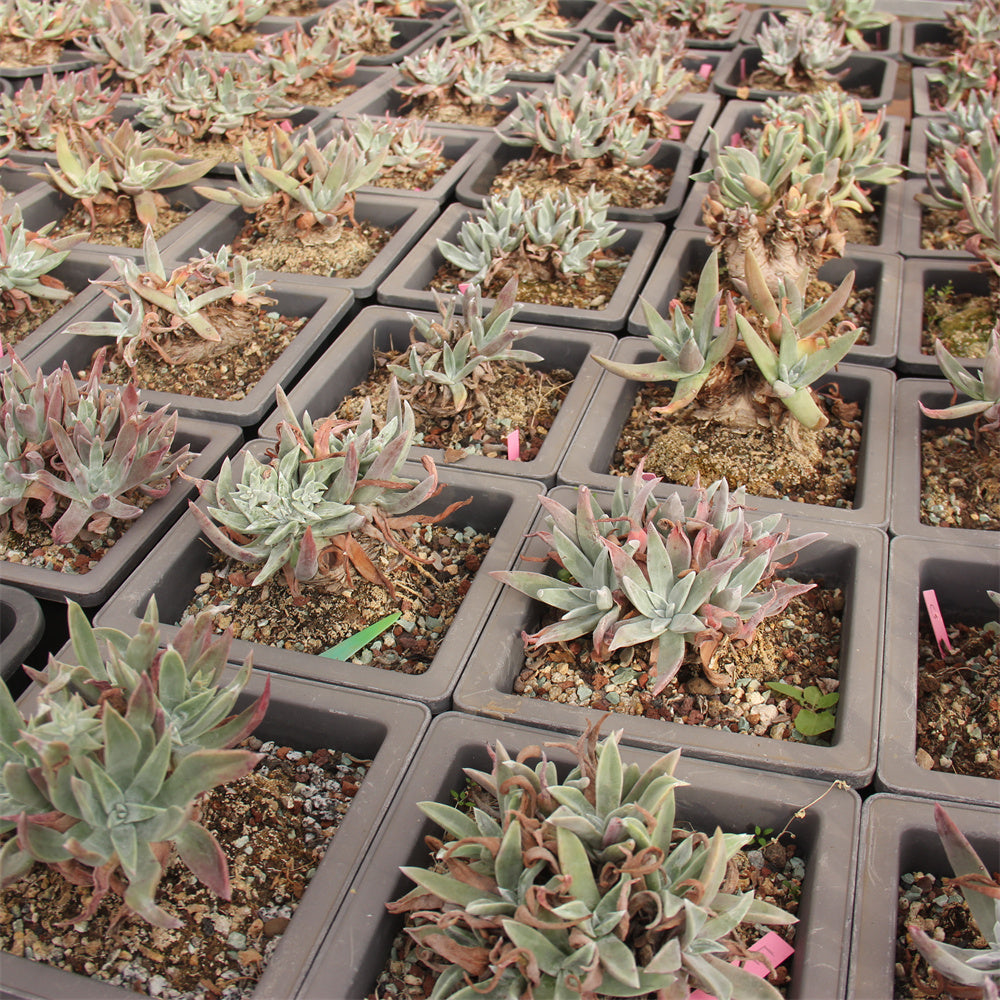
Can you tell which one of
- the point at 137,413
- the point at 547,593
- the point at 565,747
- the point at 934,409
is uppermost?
the point at 934,409

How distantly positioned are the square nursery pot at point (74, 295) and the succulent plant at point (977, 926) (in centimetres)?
187

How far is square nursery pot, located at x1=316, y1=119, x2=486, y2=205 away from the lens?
2.49 m

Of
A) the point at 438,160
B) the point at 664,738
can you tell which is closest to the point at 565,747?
the point at 664,738

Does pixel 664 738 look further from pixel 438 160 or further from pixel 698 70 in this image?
pixel 698 70

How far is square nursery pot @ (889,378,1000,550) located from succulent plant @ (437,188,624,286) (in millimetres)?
758

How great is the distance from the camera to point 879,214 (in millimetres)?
2510

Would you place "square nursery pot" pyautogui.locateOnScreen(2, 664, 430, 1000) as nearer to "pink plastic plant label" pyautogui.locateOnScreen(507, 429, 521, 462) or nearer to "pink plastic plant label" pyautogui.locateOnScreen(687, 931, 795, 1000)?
"pink plastic plant label" pyautogui.locateOnScreen(687, 931, 795, 1000)

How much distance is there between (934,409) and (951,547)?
34cm

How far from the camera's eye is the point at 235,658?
1.40 meters

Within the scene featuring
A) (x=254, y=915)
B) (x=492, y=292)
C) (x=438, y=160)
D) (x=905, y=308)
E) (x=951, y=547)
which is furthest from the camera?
(x=438, y=160)

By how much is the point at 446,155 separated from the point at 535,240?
84 centimetres

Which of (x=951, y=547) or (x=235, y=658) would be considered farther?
(x=951, y=547)

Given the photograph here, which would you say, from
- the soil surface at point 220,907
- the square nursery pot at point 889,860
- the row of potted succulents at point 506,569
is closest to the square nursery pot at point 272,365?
the row of potted succulents at point 506,569

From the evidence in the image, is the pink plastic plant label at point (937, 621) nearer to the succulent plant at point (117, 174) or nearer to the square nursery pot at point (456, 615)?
the square nursery pot at point (456, 615)
